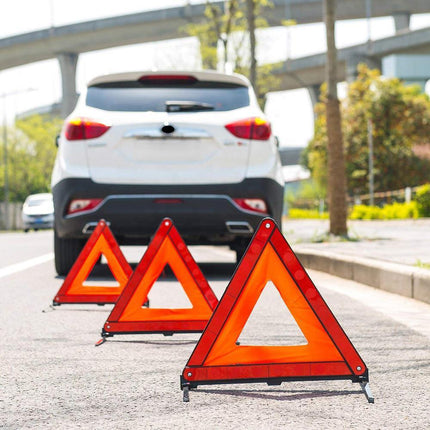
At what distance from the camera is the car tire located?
31.1 ft

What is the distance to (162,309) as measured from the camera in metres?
5.74

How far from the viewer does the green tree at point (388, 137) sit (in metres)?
47.0

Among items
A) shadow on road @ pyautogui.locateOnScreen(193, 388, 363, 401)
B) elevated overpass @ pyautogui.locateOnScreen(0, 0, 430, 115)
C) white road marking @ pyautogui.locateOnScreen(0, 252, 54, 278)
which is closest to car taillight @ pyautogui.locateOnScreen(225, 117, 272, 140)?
white road marking @ pyautogui.locateOnScreen(0, 252, 54, 278)

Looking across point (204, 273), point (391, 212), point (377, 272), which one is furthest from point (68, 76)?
point (377, 272)

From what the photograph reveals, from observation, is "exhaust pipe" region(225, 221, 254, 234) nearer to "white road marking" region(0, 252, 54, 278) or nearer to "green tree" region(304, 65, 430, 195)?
"white road marking" region(0, 252, 54, 278)

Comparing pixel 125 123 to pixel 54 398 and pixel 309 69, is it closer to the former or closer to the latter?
pixel 54 398

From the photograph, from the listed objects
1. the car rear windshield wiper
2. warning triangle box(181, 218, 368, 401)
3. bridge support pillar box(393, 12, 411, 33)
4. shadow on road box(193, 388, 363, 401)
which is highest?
bridge support pillar box(393, 12, 411, 33)

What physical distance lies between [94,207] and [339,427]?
5.39m

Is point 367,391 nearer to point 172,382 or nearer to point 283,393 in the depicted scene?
point 283,393

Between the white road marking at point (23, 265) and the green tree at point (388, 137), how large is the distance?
35.0 meters

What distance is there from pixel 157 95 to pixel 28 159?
6597 centimetres

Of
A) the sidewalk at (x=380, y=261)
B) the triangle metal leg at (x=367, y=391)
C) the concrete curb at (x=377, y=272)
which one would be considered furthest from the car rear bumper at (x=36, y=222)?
the triangle metal leg at (x=367, y=391)

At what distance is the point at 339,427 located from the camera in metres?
3.50

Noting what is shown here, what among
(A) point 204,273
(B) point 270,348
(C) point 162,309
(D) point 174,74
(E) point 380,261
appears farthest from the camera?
(A) point 204,273
